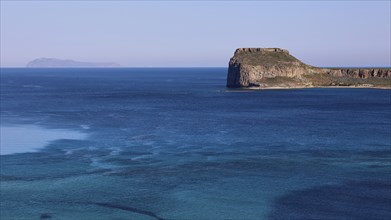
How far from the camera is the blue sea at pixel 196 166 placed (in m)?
51.0

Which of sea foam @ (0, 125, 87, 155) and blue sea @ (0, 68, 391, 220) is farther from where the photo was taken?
sea foam @ (0, 125, 87, 155)

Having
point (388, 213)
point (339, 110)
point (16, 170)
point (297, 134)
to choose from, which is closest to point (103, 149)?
point (16, 170)

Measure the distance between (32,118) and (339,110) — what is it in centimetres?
7907

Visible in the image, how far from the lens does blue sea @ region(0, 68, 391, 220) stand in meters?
51.0

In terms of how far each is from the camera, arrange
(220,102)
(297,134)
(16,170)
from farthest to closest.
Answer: (220,102) < (297,134) < (16,170)

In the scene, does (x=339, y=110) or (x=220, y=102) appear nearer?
(x=339, y=110)

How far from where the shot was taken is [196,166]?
68375mm

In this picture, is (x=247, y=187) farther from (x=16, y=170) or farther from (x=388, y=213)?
(x=16, y=170)

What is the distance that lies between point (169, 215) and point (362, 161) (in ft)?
107

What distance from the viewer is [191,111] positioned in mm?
136500

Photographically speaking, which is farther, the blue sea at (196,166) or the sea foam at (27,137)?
the sea foam at (27,137)

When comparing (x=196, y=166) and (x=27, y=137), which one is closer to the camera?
(x=196, y=166)

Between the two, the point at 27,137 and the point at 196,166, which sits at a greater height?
the point at 196,166

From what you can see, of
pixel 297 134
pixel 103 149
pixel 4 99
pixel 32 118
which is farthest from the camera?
pixel 4 99
